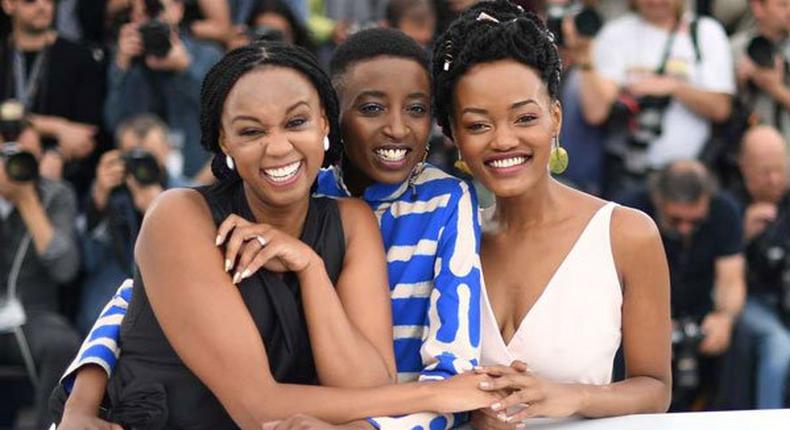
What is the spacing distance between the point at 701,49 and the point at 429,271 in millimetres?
3366

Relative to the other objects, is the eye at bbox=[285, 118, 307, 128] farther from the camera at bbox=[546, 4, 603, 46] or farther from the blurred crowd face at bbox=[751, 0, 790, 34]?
the blurred crowd face at bbox=[751, 0, 790, 34]

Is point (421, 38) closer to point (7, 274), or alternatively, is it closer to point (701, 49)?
point (701, 49)

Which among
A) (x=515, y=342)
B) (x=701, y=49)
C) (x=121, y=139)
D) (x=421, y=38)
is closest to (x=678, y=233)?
(x=701, y=49)

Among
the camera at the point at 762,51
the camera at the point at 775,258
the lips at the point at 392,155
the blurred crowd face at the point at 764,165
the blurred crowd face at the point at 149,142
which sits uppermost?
the camera at the point at 762,51

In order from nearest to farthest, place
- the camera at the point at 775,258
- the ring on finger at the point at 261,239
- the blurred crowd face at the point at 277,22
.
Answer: the ring on finger at the point at 261,239 < the camera at the point at 775,258 < the blurred crowd face at the point at 277,22

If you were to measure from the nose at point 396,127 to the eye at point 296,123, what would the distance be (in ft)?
0.86

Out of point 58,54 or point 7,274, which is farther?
point 58,54

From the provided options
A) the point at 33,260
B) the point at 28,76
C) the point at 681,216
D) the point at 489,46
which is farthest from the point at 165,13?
the point at 489,46

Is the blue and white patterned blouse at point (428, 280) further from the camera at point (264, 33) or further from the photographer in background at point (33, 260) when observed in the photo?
Answer: the camera at point (264, 33)

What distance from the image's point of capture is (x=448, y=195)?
11.7 ft

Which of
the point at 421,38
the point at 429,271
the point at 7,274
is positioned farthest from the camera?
the point at 421,38

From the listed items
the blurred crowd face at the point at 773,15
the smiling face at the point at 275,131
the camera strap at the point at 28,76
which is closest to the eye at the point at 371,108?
the smiling face at the point at 275,131

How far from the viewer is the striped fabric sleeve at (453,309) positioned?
11.0ft

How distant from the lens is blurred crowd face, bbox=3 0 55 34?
21.6ft
